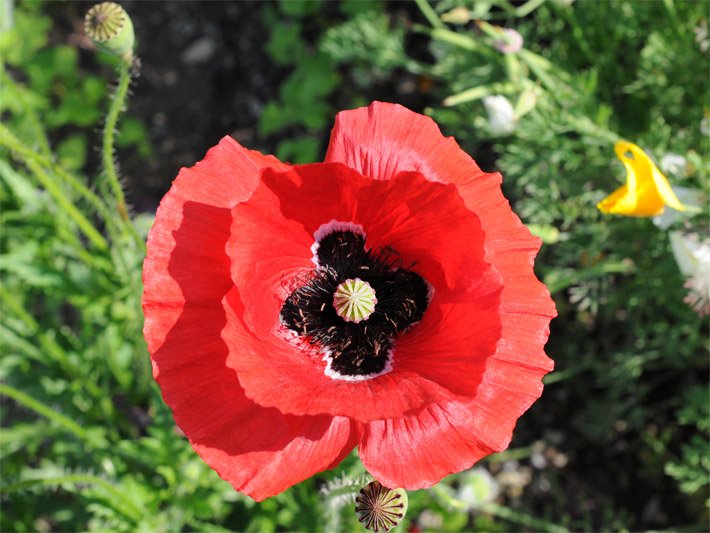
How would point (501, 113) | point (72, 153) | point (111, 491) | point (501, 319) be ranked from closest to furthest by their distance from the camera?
point (501, 319) < point (111, 491) < point (501, 113) < point (72, 153)

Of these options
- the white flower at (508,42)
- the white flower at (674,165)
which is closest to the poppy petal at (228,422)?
the white flower at (508,42)

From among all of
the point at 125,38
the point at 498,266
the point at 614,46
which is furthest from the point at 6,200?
the point at 614,46

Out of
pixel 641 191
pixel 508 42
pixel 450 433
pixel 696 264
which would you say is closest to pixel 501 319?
pixel 450 433

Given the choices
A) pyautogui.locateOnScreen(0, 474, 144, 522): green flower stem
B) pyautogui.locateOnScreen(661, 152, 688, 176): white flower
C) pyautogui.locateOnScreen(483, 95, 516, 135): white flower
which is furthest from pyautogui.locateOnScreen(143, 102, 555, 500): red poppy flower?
pyautogui.locateOnScreen(661, 152, 688, 176): white flower

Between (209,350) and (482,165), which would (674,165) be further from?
(209,350)

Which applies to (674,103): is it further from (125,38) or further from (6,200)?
(6,200)

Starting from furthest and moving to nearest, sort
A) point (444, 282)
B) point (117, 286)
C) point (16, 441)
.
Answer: point (16, 441) < point (117, 286) < point (444, 282)
